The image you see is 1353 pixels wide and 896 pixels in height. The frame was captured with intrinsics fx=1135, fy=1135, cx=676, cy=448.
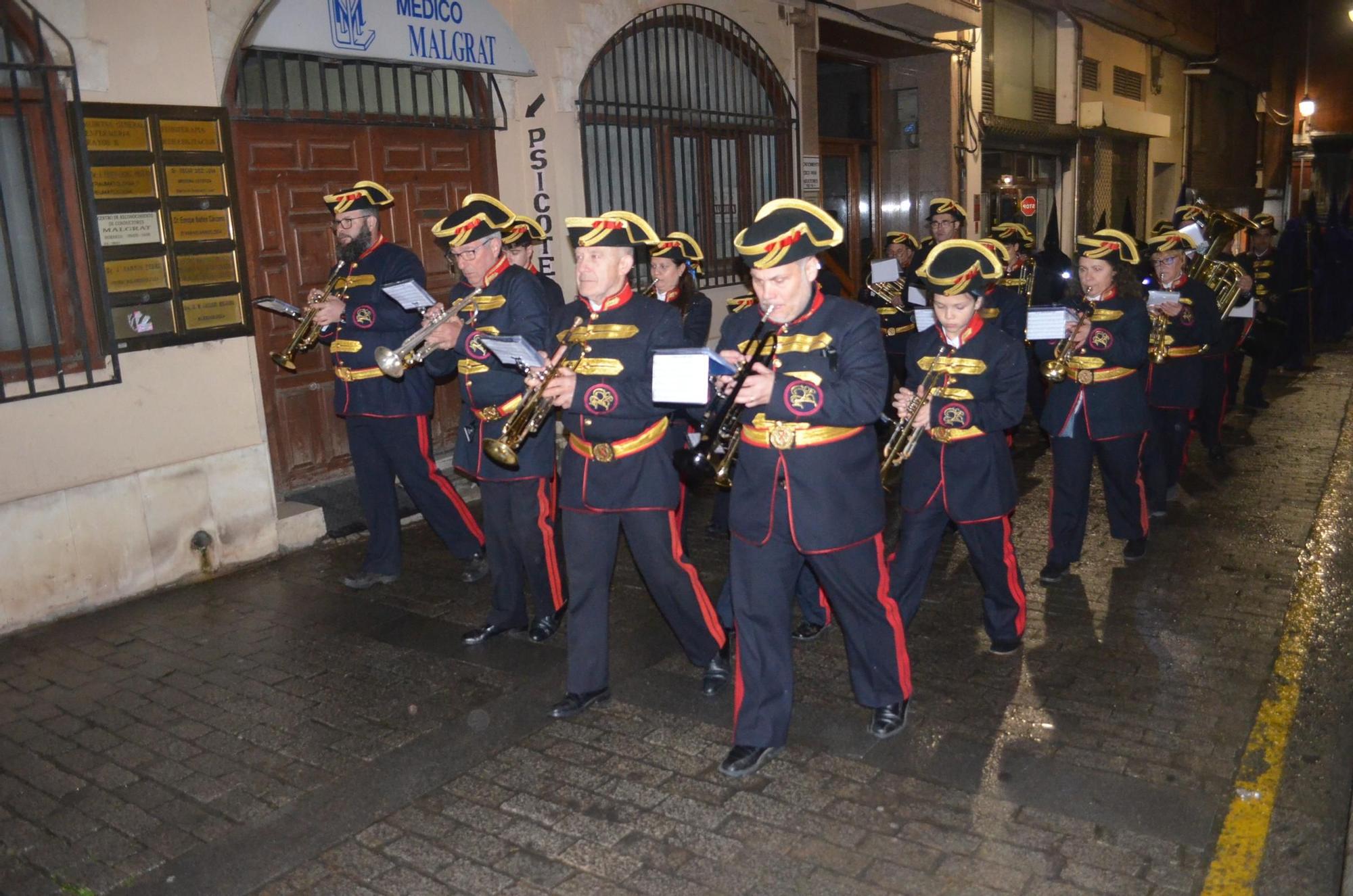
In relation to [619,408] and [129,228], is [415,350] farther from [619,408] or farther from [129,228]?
[129,228]

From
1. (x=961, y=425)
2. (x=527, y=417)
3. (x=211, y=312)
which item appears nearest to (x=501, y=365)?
(x=527, y=417)

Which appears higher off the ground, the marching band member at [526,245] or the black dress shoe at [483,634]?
the marching band member at [526,245]

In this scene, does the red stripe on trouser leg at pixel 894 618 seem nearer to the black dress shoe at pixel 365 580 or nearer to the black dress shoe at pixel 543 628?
the black dress shoe at pixel 543 628

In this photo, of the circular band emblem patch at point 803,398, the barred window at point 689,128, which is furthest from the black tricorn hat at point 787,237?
the barred window at point 689,128

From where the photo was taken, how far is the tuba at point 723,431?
411cm

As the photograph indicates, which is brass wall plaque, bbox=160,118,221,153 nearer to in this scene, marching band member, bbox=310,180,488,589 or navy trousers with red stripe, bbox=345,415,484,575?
marching band member, bbox=310,180,488,589

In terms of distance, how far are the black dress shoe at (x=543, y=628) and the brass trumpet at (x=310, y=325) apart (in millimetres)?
2305

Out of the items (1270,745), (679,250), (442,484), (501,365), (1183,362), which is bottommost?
(1270,745)

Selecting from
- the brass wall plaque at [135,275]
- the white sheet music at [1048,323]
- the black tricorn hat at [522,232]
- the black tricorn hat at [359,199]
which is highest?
the black tricorn hat at [359,199]

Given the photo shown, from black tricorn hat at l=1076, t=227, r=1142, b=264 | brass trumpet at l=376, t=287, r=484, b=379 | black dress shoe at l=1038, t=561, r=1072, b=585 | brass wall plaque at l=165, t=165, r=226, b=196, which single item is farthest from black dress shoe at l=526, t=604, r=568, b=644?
black tricorn hat at l=1076, t=227, r=1142, b=264

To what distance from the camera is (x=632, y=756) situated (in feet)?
15.3

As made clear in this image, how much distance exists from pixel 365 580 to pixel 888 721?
3.63 metres

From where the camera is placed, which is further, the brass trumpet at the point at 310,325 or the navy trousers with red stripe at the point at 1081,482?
the brass trumpet at the point at 310,325

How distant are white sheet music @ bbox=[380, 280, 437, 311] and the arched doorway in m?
2.06
